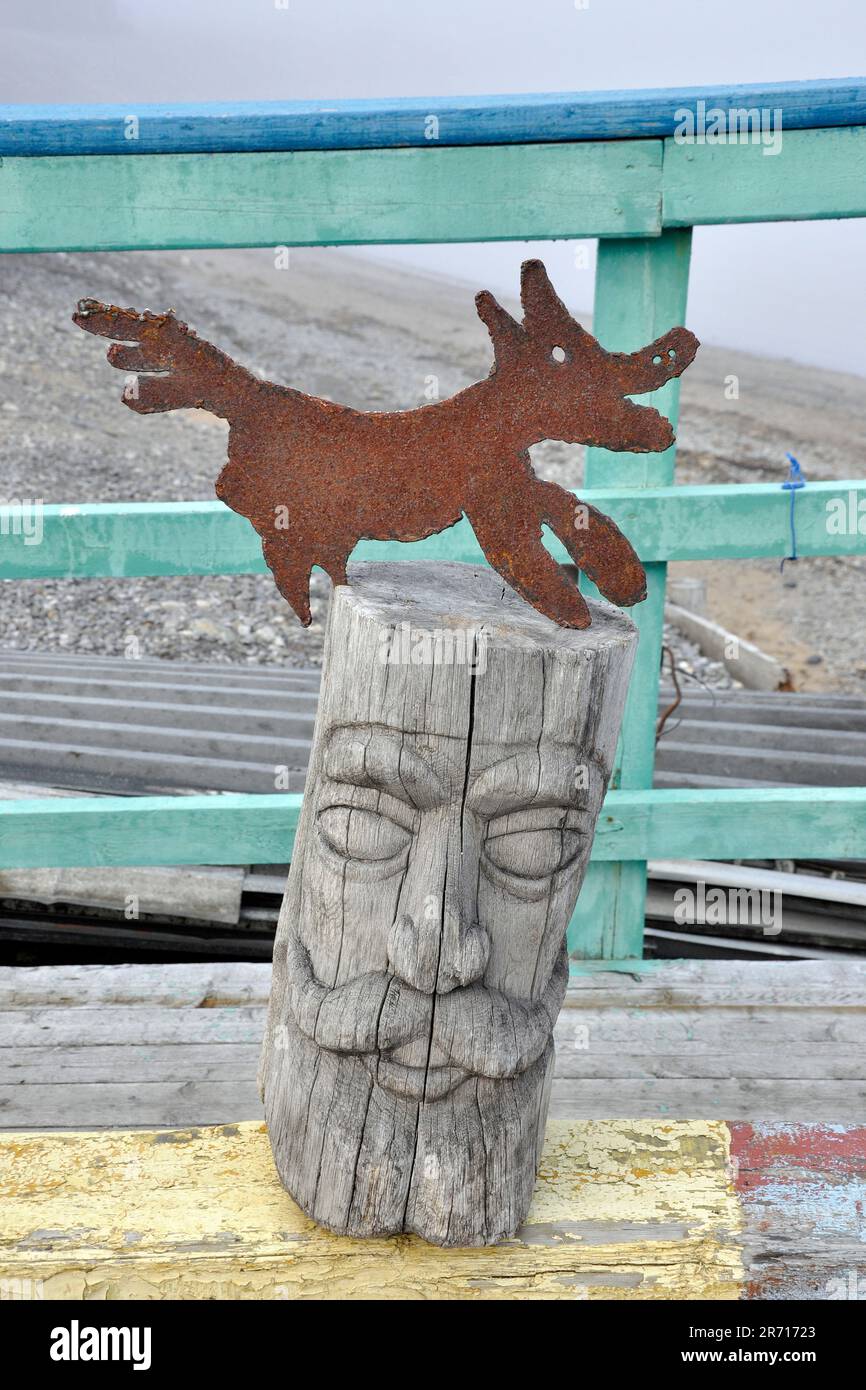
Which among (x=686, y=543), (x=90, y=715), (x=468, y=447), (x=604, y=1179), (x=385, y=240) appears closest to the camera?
(x=468, y=447)

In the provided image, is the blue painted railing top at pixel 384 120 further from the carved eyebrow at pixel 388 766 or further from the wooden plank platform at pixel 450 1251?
the wooden plank platform at pixel 450 1251

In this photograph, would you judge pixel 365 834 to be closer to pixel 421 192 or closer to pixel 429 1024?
pixel 429 1024

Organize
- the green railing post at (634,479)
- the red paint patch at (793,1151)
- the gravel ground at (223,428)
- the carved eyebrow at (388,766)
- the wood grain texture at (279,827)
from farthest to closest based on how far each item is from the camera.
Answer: the gravel ground at (223,428) < the wood grain texture at (279,827) < the green railing post at (634,479) < the red paint patch at (793,1151) < the carved eyebrow at (388,766)

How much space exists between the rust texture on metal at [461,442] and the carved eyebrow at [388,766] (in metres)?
0.30

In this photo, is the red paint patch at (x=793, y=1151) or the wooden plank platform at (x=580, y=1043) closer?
the red paint patch at (x=793, y=1151)

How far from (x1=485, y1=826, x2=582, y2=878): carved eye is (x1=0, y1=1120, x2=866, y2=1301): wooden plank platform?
58cm

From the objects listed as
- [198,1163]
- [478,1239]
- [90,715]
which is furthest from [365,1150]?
[90,715]

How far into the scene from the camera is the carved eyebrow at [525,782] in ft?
5.36

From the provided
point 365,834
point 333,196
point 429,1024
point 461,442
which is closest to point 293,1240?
point 429,1024

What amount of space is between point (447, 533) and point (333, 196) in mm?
700

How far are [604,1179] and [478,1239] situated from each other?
0.26 meters

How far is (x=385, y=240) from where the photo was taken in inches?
88.7

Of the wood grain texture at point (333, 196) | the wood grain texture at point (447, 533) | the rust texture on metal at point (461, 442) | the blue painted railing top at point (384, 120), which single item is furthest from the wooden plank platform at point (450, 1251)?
the blue painted railing top at point (384, 120)

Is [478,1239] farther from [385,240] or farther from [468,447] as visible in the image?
[385,240]
